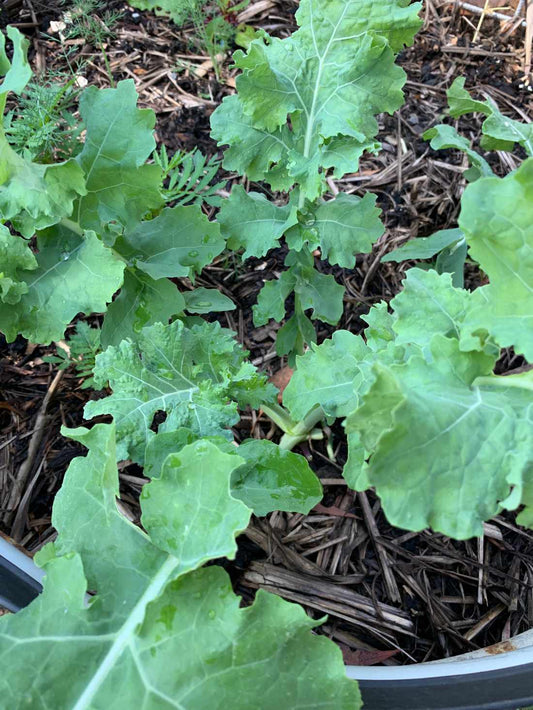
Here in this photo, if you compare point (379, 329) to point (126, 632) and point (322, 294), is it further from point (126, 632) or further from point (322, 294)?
point (126, 632)

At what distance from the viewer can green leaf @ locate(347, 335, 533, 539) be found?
813 millimetres

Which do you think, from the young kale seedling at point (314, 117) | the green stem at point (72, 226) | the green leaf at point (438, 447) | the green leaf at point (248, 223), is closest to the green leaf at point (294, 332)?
the young kale seedling at point (314, 117)

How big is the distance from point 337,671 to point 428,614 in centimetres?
83

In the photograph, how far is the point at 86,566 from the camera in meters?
1.01

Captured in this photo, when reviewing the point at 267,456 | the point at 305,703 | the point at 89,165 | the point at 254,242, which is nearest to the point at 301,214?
the point at 254,242

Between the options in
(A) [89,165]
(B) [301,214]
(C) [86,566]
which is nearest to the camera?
(C) [86,566]

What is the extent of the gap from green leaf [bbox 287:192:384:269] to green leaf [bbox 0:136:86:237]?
1.82 ft

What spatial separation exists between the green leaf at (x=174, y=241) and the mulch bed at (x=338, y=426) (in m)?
0.54

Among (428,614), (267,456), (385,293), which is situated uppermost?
(267,456)

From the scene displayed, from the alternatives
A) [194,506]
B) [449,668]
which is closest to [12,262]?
[194,506]

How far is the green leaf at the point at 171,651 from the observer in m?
0.87

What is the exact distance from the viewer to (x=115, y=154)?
139cm

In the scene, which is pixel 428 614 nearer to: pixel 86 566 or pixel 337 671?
pixel 337 671

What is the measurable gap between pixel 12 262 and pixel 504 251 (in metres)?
1.02
